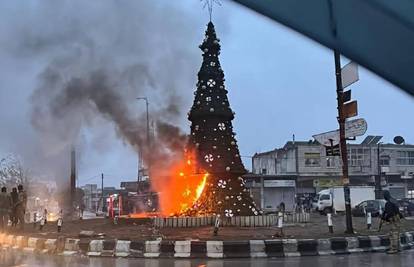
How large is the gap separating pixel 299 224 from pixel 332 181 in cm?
4393

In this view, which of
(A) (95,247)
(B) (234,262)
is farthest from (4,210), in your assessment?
(B) (234,262)

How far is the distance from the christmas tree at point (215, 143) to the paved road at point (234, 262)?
18.2 feet

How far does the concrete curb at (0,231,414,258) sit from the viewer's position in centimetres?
1266

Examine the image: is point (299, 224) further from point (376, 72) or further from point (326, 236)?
point (376, 72)

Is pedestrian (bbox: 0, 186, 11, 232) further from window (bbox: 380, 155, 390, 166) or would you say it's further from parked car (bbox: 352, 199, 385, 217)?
window (bbox: 380, 155, 390, 166)

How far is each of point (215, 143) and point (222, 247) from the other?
6.71 metres

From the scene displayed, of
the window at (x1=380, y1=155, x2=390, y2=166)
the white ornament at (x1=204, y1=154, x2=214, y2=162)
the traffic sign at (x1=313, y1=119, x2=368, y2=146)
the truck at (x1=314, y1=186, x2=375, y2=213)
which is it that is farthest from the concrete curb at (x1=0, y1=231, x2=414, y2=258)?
the window at (x1=380, y1=155, x2=390, y2=166)

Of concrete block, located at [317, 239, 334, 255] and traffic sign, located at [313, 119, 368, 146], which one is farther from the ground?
traffic sign, located at [313, 119, 368, 146]

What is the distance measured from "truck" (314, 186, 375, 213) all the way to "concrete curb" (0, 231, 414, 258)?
28.5 m

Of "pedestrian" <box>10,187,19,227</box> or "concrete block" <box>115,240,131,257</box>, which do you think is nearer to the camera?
"concrete block" <box>115,240,131,257</box>

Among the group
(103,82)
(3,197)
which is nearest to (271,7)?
(3,197)

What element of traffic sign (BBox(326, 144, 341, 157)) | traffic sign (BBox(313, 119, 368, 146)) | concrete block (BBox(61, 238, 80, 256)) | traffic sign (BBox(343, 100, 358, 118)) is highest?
traffic sign (BBox(343, 100, 358, 118))

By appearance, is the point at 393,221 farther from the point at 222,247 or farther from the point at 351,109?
the point at 222,247

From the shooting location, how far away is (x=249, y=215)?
58.6 ft
